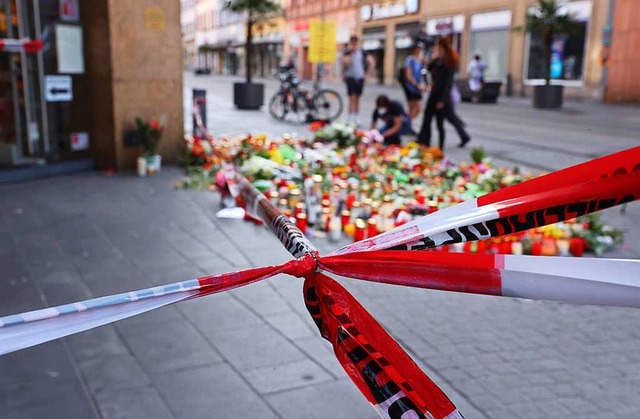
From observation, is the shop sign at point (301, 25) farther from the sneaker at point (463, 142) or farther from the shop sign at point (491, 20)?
the sneaker at point (463, 142)

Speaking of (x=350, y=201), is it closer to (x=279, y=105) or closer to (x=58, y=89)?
(x=58, y=89)

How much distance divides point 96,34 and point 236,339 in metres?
6.08

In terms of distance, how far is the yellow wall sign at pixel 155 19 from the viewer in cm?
855

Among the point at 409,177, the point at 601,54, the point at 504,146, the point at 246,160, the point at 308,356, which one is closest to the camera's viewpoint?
the point at 308,356

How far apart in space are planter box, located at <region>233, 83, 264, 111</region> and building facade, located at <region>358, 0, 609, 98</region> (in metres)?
9.99

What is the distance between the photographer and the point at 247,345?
3492 millimetres

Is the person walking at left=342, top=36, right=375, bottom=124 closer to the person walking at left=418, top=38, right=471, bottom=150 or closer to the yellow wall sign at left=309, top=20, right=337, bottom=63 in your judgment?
the yellow wall sign at left=309, top=20, right=337, bottom=63

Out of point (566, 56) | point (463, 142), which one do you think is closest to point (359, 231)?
point (463, 142)

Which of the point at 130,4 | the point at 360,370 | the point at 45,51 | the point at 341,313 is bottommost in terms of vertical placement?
the point at 360,370

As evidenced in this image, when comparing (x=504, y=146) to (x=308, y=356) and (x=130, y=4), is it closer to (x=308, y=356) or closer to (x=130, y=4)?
(x=130, y=4)

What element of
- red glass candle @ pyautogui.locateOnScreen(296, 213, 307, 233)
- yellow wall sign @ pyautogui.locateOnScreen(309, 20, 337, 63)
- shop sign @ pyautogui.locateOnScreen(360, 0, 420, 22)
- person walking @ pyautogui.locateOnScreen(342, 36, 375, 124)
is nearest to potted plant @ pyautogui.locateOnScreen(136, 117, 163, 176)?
red glass candle @ pyautogui.locateOnScreen(296, 213, 307, 233)

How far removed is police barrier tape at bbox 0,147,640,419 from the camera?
1370mm

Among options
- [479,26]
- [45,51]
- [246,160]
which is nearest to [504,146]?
[246,160]

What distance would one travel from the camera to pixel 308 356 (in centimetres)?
336
